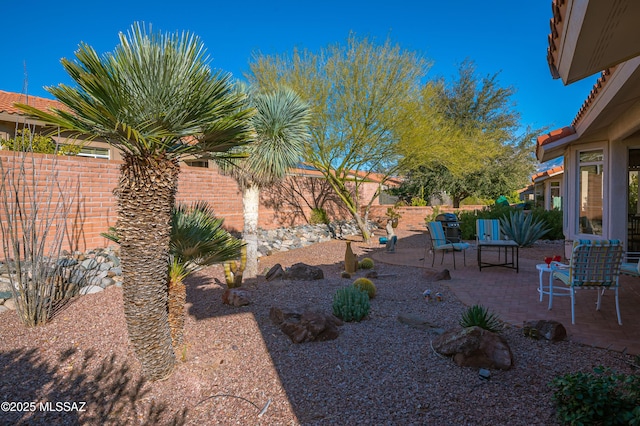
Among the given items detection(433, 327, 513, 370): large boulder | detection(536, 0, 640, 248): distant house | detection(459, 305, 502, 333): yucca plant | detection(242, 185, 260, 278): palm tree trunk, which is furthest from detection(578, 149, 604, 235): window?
detection(242, 185, 260, 278): palm tree trunk

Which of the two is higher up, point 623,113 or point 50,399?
point 623,113

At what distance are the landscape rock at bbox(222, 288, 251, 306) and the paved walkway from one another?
10.1ft

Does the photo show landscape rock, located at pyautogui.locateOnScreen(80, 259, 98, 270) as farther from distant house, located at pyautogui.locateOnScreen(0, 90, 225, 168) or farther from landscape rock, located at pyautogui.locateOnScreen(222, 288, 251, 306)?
distant house, located at pyautogui.locateOnScreen(0, 90, 225, 168)

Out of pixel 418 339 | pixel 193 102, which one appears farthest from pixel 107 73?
pixel 418 339

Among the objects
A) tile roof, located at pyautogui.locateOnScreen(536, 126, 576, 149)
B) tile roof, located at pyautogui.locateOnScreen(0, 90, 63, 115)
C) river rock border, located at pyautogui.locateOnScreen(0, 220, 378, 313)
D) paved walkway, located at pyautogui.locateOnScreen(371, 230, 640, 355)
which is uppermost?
tile roof, located at pyautogui.locateOnScreen(0, 90, 63, 115)

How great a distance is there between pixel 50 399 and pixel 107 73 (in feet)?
8.47

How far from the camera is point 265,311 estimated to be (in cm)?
496

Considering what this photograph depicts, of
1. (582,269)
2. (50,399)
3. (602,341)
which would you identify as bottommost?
(50,399)

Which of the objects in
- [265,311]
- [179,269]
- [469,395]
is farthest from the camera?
[265,311]

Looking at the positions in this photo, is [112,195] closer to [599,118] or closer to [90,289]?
[90,289]

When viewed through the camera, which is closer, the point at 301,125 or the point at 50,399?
the point at 50,399

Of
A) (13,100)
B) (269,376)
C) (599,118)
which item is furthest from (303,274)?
(13,100)

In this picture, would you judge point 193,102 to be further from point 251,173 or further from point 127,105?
point 251,173

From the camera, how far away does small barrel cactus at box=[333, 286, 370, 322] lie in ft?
15.2
